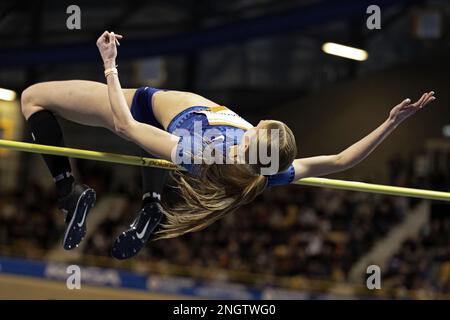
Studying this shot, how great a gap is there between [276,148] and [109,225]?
12.3 m

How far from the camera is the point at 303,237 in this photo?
1391cm

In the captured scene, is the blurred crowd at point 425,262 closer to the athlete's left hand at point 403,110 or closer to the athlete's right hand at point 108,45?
the athlete's left hand at point 403,110

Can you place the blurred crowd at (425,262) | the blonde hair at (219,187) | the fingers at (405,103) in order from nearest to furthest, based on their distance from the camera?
1. the blonde hair at (219,187)
2. the fingers at (405,103)
3. the blurred crowd at (425,262)

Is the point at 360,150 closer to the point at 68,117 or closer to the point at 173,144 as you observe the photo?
the point at 173,144

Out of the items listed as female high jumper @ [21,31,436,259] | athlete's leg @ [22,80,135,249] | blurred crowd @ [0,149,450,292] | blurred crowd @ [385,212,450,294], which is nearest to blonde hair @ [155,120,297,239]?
female high jumper @ [21,31,436,259]

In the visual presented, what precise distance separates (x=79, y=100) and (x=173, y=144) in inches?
26.8

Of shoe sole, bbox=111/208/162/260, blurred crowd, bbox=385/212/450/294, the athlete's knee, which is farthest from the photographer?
blurred crowd, bbox=385/212/450/294

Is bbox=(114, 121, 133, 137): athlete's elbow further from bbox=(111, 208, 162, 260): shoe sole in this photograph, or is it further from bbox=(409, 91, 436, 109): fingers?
bbox=(409, 91, 436, 109): fingers

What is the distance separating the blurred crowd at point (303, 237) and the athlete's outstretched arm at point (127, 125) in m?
8.01

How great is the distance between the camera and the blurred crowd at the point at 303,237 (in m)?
12.8

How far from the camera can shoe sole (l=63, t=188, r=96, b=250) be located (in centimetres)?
488

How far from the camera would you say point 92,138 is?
739 inches

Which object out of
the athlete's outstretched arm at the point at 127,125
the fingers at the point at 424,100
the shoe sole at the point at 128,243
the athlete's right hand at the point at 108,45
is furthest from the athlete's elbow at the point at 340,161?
the athlete's right hand at the point at 108,45

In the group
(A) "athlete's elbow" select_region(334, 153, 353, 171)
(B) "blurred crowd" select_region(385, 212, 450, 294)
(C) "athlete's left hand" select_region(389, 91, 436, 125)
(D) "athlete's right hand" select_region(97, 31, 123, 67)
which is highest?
(D) "athlete's right hand" select_region(97, 31, 123, 67)
